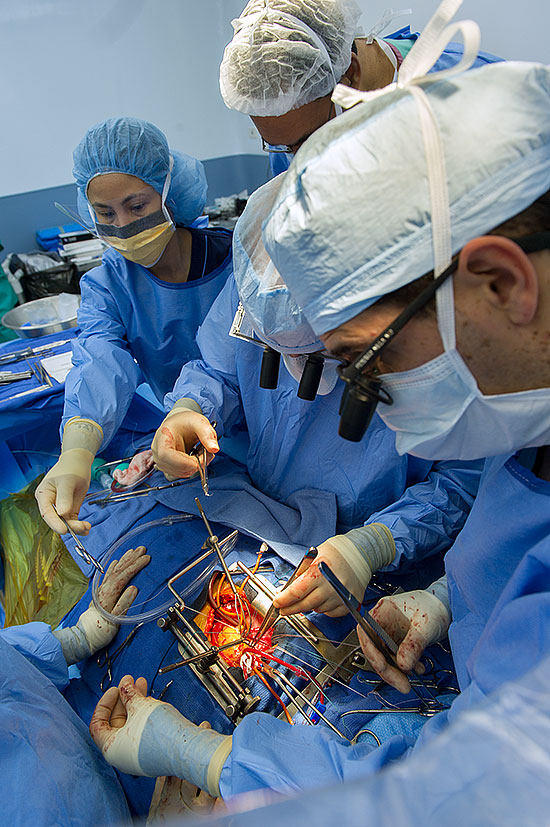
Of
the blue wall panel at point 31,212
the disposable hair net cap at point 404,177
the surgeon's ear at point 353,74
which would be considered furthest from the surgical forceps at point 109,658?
the blue wall panel at point 31,212

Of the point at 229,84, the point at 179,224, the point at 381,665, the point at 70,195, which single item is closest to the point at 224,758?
the point at 381,665

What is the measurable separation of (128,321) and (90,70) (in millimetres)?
3670

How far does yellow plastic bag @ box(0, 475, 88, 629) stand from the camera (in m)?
2.14

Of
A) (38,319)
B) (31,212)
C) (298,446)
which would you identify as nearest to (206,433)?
(298,446)

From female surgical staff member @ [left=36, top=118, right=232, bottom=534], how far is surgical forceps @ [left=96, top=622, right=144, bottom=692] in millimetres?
402

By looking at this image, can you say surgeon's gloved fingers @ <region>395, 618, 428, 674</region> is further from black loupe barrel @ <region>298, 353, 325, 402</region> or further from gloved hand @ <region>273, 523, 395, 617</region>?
black loupe barrel @ <region>298, 353, 325, 402</region>

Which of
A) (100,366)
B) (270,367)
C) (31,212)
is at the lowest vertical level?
(100,366)

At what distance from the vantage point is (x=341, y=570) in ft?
4.42

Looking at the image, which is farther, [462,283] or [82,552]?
[82,552]

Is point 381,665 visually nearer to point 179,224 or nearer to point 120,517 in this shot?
point 120,517

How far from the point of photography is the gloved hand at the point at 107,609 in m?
1.48

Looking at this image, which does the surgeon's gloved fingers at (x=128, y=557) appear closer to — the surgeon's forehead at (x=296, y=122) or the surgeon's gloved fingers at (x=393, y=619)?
the surgeon's gloved fingers at (x=393, y=619)

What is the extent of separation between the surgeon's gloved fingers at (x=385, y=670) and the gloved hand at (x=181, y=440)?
0.81 m

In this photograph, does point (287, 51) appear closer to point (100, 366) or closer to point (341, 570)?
point (100, 366)
